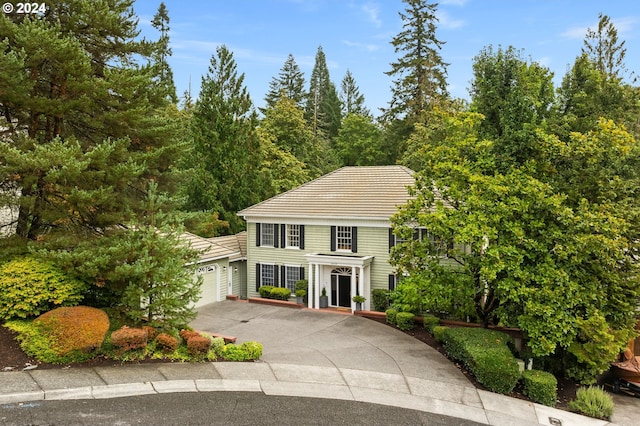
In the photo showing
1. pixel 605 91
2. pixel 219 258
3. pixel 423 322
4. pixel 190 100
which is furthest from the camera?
pixel 190 100

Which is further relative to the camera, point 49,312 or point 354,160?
point 354,160

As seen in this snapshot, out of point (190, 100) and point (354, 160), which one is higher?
point (190, 100)

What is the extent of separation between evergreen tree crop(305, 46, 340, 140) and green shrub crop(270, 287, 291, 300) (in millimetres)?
38804

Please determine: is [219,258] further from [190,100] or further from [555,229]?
[190,100]

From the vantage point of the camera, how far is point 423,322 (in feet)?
57.9

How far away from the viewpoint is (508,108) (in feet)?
48.1

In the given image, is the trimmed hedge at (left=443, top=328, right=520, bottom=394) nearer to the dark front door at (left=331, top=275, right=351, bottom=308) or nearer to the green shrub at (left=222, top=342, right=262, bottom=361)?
the green shrub at (left=222, top=342, right=262, bottom=361)

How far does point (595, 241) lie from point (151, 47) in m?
15.7

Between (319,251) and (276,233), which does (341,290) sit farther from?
(276,233)

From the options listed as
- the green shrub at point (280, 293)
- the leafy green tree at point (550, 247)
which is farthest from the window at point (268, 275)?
the leafy green tree at point (550, 247)

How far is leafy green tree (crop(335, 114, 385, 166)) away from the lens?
46719 mm

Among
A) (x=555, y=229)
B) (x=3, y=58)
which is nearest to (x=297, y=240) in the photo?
(x=555, y=229)

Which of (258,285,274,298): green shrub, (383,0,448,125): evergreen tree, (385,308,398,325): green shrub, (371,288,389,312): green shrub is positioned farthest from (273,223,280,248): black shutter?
(383,0,448,125): evergreen tree

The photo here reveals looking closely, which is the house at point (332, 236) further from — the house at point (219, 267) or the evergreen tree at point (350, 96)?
the evergreen tree at point (350, 96)
